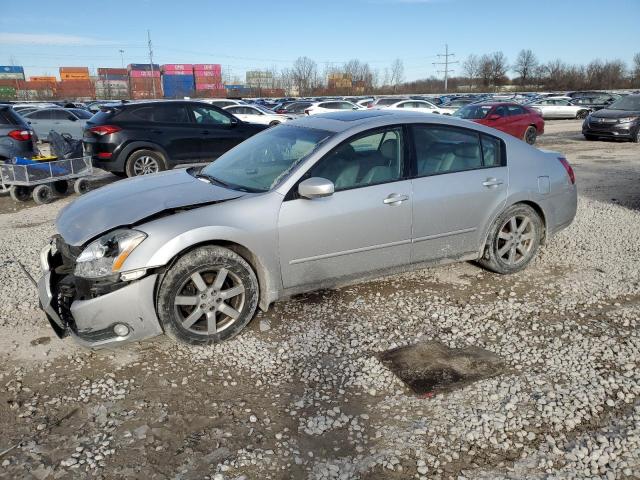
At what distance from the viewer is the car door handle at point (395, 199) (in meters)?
4.19

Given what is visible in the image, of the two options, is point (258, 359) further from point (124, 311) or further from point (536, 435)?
point (536, 435)

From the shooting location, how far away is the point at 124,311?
3367 millimetres

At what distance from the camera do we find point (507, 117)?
17000 millimetres

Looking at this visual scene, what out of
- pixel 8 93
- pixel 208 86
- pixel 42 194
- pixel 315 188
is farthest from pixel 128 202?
pixel 208 86

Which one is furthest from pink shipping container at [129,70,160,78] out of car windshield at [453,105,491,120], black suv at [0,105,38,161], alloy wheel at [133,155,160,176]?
alloy wheel at [133,155,160,176]

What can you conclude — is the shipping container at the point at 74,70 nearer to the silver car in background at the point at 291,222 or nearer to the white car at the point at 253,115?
the white car at the point at 253,115

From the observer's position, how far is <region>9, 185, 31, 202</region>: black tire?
900 cm

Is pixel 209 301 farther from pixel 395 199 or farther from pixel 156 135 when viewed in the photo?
pixel 156 135

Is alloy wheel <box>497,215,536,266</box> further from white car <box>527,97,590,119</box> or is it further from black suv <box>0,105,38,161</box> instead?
white car <box>527,97,590,119</box>

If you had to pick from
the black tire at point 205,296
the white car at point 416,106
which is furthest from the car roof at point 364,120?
the white car at point 416,106

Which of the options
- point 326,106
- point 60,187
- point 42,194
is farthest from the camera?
point 326,106

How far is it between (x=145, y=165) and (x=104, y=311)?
7146 millimetres

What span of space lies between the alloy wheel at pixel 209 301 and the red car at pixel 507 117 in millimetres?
14739

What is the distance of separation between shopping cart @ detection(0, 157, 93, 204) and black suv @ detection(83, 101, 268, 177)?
0.46m
